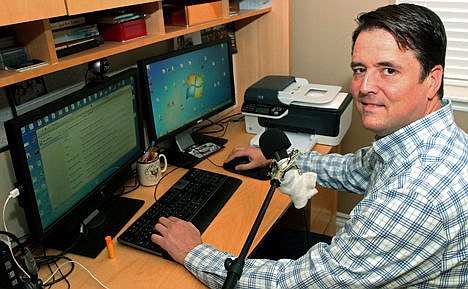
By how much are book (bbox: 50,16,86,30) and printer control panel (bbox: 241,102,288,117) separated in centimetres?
89

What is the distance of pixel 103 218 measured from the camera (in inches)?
54.7

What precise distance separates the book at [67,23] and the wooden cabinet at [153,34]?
0.24ft

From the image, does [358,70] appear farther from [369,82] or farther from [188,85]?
[188,85]

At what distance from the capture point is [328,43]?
226 centimetres

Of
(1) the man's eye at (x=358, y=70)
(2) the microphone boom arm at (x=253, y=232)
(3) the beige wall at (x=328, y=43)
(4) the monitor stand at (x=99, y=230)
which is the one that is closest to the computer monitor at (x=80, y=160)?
(4) the monitor stand at (x=99, y=230)

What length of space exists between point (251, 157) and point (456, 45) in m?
1.21

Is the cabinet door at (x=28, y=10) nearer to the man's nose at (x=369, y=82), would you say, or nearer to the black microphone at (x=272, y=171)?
the black microphone at (x=272, y=171)

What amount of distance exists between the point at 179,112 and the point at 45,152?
720 millimetres

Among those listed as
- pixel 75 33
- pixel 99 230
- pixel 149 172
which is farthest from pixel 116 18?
pixel 99 230

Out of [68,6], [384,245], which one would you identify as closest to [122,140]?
[68,6]

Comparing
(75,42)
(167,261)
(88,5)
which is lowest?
(167,261)

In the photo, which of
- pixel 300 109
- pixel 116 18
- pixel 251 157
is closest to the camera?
pixel 116 18

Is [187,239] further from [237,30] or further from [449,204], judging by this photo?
[237,30]

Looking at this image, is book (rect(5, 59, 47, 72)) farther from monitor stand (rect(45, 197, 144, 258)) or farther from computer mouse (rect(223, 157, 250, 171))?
computer mouse (rect(223, 157, 250, 171))
